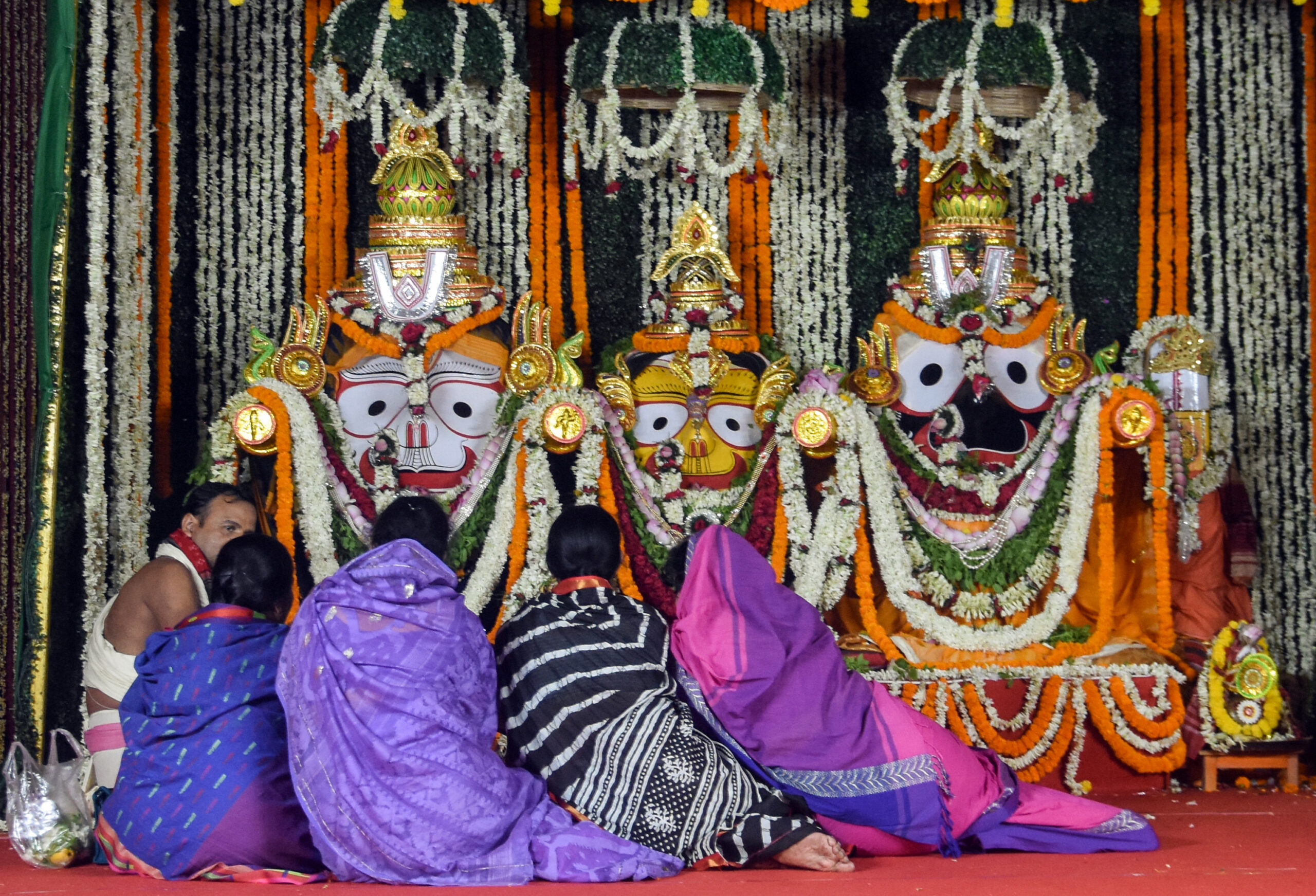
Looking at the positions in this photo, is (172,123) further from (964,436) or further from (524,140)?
(964,436)

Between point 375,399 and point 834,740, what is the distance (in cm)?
306

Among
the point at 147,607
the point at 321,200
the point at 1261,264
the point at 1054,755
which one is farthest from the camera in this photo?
the point at 1261,264

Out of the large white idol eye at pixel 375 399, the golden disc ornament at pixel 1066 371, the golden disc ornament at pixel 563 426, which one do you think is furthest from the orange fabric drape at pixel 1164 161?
the large white idol eye at pixel 375 399

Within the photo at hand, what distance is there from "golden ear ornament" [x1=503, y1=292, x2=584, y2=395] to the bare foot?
2776 mm

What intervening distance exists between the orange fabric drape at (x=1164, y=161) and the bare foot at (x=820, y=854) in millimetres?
4188

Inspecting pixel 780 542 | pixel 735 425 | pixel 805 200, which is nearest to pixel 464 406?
pixel 735 425

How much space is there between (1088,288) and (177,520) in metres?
4.41

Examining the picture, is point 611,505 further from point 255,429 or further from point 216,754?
point 216,754

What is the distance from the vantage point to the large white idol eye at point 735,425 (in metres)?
6.70

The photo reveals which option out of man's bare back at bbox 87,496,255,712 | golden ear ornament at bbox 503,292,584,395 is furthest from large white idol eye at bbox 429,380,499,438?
man's bare back at bbox 87,496,255,712

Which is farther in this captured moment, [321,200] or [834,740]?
[321,200]

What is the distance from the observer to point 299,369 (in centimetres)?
654

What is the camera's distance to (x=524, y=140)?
7.48 metres

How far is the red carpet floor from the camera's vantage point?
3873 mm
